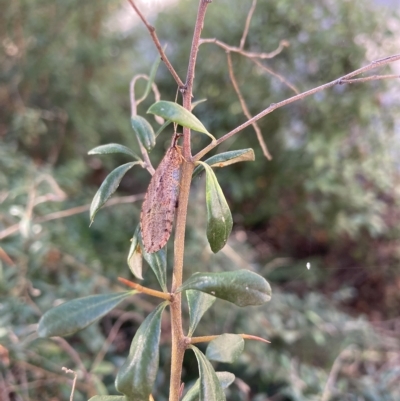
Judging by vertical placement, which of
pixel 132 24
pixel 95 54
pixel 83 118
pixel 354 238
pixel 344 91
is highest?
pixel 132 24

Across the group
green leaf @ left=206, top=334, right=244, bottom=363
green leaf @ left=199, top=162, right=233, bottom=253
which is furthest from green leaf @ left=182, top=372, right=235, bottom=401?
green leaf @ left=199, top=162, right=233, bottom=253

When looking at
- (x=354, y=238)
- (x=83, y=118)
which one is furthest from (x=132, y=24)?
(x=354, y=238)

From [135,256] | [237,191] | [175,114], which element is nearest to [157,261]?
[135,256]

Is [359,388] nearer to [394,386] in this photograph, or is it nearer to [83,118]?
[394,386]

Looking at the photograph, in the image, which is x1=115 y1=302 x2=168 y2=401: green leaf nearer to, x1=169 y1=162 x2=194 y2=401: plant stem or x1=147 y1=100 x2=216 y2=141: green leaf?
x1=169 y1=162 x2=194 y2=401: plant stem

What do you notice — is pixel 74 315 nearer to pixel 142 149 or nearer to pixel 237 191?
pixel 142 149

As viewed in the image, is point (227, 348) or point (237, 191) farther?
point (237, 191)

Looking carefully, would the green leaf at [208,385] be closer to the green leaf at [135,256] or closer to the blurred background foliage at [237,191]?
the green leaf at [135,256]
